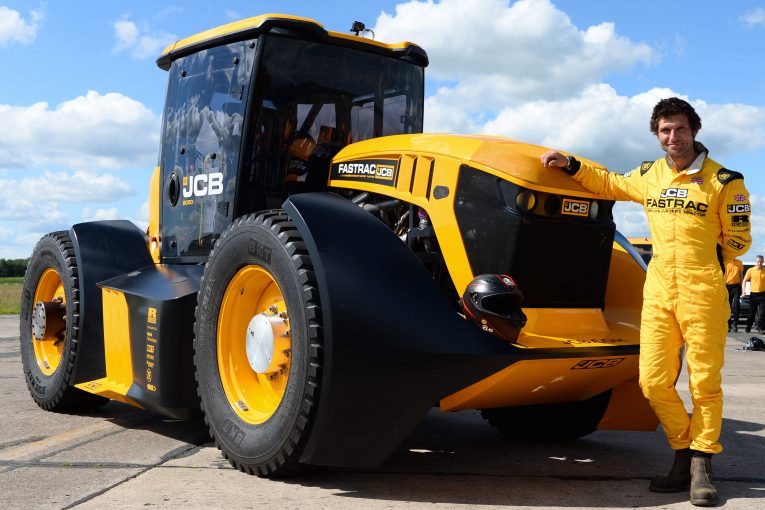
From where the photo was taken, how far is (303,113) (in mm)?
5840

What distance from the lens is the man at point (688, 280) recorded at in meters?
4.39

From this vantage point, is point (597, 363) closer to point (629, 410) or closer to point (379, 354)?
point (629, 410)

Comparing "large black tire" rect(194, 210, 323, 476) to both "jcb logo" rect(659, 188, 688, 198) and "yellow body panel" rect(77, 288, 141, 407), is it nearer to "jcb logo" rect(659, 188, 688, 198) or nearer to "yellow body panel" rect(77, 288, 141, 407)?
"yellow body panel" rect(77, 288, 141, 407)

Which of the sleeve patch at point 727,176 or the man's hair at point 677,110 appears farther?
the man's hair at point 677,110

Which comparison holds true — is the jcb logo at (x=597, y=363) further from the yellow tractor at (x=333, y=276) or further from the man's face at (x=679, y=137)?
the man's face at (x=679, y=137)

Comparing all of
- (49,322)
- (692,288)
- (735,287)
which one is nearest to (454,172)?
(692,288)

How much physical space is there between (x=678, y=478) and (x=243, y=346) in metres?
2.37

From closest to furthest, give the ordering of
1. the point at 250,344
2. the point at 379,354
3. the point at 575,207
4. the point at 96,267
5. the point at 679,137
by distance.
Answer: the point at 379,354 → the point at 679,137 → the point at 575,207 → the point at 250,344 → the point at 96,267

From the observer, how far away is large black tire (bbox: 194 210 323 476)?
4328 mm

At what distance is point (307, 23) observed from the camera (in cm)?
580

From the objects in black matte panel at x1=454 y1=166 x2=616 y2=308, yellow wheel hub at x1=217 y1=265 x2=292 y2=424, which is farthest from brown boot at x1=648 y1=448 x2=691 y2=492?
yellow wheel hub at x1=217 y1=265 x2=292 y2=424

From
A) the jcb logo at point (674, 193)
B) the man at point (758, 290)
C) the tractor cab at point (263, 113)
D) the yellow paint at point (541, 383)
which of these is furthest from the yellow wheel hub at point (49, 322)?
the man at point (758, 290)

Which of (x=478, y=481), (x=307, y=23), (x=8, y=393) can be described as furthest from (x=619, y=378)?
(x=8, y=393)

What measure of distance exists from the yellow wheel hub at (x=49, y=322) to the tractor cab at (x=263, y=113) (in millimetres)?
1051
